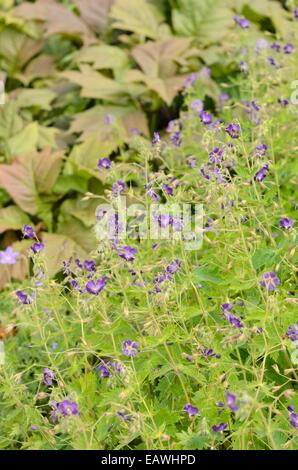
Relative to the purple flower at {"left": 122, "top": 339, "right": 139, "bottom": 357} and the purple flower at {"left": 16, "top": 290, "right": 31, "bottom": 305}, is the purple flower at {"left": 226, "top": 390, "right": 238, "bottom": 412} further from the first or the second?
the purple flower at {"left": 16, "top": 290, "right": 31, "bottom": 305}

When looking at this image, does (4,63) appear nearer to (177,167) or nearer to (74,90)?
(74,90)

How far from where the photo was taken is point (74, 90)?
509 centimetres

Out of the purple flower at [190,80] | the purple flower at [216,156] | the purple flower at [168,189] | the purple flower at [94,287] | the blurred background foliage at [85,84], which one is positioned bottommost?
the blurred background foliage at [85,84]

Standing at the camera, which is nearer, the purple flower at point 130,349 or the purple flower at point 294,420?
the purple flower at point 294,420

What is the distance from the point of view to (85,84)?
185 inches

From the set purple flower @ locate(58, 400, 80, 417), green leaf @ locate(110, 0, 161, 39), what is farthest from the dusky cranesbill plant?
green leaf @ locate(110, 0, 161, 39)

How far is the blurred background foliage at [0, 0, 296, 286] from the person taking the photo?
4.16m

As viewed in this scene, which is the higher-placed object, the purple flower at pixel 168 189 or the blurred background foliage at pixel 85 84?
the purple flower at pixel 168 189

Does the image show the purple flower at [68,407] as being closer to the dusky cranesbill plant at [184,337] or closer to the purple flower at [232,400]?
the dusky cranesbill plant at [184,337]

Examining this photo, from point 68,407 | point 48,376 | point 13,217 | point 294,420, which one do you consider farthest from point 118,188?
point 13,217

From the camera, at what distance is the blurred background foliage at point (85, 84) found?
4160 millimetres

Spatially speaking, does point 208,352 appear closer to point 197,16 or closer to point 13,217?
point 13,217

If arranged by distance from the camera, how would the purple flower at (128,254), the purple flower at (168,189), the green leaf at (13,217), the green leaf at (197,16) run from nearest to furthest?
the purple flower at (128,254), the purple flower at (168,189), the green leaf at (13,217), the green leaf at (197,16)

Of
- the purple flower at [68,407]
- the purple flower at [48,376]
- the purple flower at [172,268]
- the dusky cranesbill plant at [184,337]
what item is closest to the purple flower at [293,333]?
the dusky cranesbill plant at [184,337]
